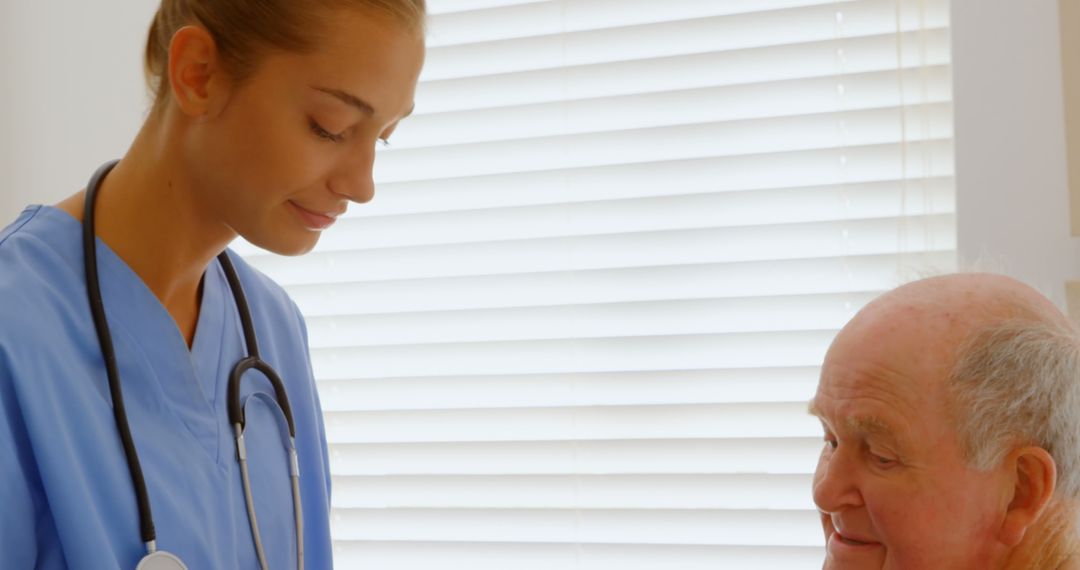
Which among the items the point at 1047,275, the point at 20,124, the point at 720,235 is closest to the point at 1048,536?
the point at 1047,275

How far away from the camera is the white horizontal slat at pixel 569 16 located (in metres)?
1.86

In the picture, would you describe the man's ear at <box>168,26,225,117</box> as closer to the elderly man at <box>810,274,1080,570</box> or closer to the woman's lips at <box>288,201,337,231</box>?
the woman's lips at <box>288,201,337,231</box>

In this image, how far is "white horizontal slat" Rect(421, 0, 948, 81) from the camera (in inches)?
69.7

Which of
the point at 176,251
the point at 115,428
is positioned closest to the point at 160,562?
the point at 115,428

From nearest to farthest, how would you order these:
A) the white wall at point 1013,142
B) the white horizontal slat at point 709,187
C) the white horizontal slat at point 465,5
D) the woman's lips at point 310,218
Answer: the woman's lips at point 310,218 < the white wall at point 1013,142 < the white horizontal slat at point 709,187 < the white horizontal slat at point 465,5

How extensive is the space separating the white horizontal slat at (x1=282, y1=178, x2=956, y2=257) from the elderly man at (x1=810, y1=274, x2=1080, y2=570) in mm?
605

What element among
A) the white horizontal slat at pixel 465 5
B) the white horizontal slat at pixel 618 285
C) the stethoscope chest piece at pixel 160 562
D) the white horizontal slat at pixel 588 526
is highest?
the white horizontal slat at pixel 465 5

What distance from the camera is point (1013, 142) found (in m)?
1.64

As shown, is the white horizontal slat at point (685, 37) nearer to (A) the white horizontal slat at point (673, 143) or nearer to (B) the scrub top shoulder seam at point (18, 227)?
(A) the white horizontal slat at point (673, 143)

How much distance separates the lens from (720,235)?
72.7 inches

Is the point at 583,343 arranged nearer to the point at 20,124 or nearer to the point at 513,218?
the point at 513,218

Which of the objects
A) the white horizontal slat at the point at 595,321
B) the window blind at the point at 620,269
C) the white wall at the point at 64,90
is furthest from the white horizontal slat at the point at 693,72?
the white wall at the point at 64,90

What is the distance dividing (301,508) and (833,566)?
659mm

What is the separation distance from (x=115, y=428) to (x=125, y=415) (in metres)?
0.02
